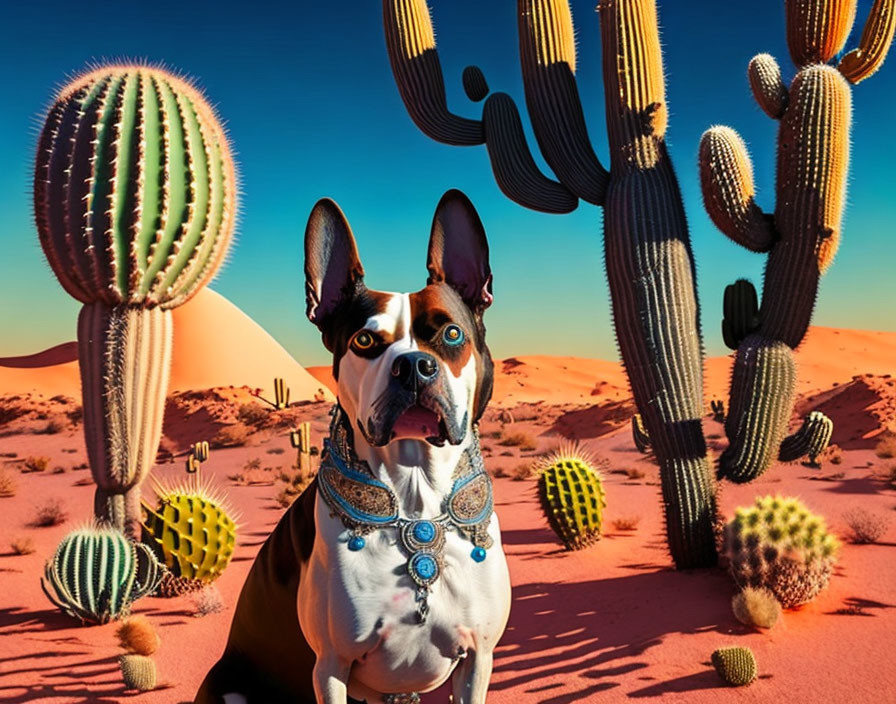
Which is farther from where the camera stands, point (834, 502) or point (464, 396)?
point (834, 502)

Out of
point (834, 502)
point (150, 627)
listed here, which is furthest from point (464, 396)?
point (834, 502)

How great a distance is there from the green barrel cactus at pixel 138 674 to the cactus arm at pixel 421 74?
623 cm

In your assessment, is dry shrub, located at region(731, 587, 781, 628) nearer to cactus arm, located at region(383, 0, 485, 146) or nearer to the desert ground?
the desert ground

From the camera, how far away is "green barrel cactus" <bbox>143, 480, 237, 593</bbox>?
746 centimetres

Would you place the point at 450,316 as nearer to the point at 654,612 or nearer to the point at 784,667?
the point at 784,667

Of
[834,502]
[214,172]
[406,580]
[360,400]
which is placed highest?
[214,172]

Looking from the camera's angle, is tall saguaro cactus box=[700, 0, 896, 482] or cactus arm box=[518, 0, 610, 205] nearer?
tall saguaro cactus box=[700, 0, 896, 482]

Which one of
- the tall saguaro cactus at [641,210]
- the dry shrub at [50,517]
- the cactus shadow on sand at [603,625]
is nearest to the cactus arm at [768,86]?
the tall saguaro cactus at [641,210]

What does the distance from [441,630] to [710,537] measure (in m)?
5.89

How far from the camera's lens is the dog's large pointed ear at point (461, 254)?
7.82 ft

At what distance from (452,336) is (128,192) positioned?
17.7 feet

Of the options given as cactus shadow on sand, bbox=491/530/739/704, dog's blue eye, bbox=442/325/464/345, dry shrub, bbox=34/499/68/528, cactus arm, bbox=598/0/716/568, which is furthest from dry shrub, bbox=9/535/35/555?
dog's blue eye, bbox=442/325/464/345

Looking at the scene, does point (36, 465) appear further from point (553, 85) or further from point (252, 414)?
point (553, 85)

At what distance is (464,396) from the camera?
2.21 metres
